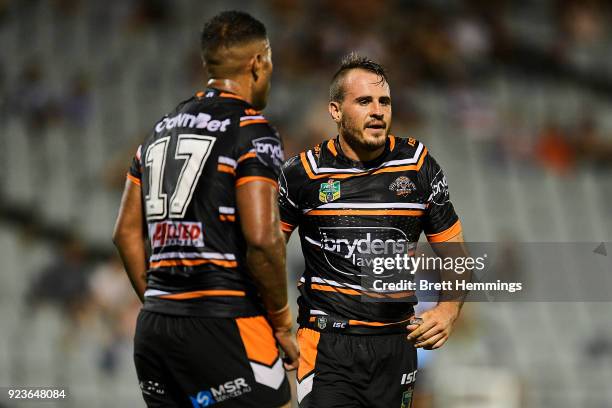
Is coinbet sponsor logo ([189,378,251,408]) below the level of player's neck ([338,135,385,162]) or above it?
below

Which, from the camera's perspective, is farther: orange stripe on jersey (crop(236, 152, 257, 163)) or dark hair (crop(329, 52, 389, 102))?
dark hair (crop(329, 52, 389, 102))

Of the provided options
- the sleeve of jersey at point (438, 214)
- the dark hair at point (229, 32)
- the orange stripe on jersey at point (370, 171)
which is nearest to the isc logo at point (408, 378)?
the sleeve of jersey at point (438, 214)

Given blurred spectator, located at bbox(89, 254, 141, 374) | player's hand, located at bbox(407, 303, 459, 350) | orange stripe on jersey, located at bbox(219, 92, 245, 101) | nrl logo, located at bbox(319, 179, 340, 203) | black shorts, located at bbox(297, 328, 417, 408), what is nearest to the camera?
orange stripe on jersey, located at bbox(219, 92, 245, 101)

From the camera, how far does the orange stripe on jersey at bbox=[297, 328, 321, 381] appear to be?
15.2 feet

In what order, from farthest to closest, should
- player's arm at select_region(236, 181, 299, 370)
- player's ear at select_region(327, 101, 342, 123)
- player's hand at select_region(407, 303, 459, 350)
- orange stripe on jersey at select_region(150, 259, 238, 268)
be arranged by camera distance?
player's ear at select_region(327, 101, 342, 123) < player's hand at select_region(407, 303, 459, 350) < orange stripe on jersey at select_region(150, 259, 238, 268) < player's arm at select_region(236, 181, 299, 370)

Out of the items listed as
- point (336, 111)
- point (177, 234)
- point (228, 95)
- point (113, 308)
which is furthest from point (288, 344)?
point (113, 308)

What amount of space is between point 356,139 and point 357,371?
3.80 feet

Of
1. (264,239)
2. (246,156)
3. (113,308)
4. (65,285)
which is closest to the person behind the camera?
(264,239)

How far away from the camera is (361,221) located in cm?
468

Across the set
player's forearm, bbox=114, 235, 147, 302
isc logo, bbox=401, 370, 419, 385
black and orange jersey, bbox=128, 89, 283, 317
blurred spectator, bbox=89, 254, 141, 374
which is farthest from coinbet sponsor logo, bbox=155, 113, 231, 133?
blurred spectator, bbox=89, 254, 141, 374

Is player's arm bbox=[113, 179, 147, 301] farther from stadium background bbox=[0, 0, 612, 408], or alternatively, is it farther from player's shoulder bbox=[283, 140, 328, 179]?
stadium background bbox=[0, 0, 612, 408]

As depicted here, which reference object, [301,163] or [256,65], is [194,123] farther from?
[301,163]

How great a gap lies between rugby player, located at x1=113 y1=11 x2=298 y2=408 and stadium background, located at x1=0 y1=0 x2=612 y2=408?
254 inches

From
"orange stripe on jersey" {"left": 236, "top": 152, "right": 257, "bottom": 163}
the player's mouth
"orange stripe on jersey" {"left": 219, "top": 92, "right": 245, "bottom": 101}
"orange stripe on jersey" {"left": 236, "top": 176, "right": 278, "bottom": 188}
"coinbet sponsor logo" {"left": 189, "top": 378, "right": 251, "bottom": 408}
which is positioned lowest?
"coinbet sponsor logo" {"left": 189, "top": 378, "right": 251, "bottom": 408}
